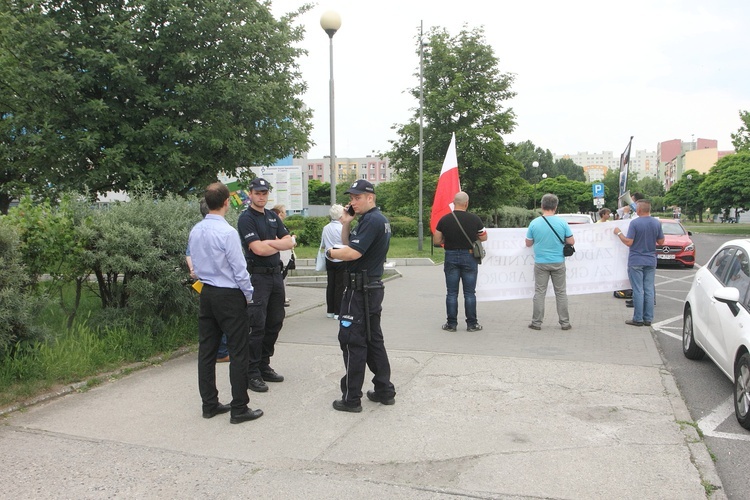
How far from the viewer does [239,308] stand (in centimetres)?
480

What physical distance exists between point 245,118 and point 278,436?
649 cm

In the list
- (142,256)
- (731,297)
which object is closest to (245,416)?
(142,256)

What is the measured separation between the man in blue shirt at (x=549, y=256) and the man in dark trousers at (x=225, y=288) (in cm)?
503

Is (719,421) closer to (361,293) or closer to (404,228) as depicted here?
(361,293)

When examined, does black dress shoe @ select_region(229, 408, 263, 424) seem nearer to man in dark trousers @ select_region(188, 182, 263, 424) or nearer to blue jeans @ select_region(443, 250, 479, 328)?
man in dark trousers @ select_region(188, 182, 263, 424)

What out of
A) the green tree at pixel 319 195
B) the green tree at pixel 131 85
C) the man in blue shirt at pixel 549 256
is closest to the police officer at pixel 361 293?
the man in blue shirt at pixel 549 256

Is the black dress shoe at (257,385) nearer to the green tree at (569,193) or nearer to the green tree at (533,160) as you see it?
the green tree at (533,160)

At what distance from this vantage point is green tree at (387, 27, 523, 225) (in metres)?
30.9

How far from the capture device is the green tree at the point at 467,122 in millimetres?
30875

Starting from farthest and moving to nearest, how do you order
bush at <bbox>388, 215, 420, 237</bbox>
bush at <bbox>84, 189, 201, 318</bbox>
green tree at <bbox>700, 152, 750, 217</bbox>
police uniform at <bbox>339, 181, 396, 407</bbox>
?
green tree at <bbox>700, 152, 750, 217</bbox> < bush at <bbox>388, 215, 420, 237</bbox> < bush at <bbox>84, 189, 201, 318</bbox> < police uniform at <bbox>339, 181, 396, 407</bbox>

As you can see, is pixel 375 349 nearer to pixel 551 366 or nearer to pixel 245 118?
pixel 551 366

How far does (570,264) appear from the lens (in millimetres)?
9688

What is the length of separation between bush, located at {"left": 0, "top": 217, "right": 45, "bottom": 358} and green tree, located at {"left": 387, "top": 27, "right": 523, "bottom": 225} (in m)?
25.9

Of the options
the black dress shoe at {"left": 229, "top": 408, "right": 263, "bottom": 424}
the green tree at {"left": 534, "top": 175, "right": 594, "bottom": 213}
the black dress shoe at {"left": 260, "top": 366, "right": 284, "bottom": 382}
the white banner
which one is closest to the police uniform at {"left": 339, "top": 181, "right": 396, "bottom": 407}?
the black dress shoe at {"left": 229, "top": 408, "right": 263, "bottom": 424}
